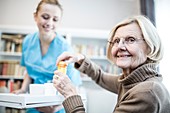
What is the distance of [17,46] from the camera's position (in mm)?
1688

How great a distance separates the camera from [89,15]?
1.69m

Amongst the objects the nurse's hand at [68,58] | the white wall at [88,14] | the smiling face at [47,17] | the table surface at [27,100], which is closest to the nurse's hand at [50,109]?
the table surface at [27,100]

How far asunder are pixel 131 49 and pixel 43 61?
0.34 metres

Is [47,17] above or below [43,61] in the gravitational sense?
above

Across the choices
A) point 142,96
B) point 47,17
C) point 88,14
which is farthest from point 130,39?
point 88,14

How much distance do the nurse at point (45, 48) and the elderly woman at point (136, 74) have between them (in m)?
0.09

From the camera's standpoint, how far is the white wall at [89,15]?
0.76 m

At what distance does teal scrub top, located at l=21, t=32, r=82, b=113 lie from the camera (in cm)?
73

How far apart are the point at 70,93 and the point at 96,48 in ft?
4.11

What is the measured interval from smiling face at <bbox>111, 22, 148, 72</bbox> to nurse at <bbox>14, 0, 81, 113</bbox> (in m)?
0.20

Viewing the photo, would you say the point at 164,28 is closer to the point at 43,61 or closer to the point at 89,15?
the point at 43,61

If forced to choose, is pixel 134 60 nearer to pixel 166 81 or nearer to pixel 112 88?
pixel 112 88

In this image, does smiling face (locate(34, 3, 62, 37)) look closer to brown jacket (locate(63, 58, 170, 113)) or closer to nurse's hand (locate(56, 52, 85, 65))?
nurse's hand (locate(56, 52, 85, 65))

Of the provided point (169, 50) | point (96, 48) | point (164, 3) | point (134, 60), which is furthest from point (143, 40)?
point (96, 48)
